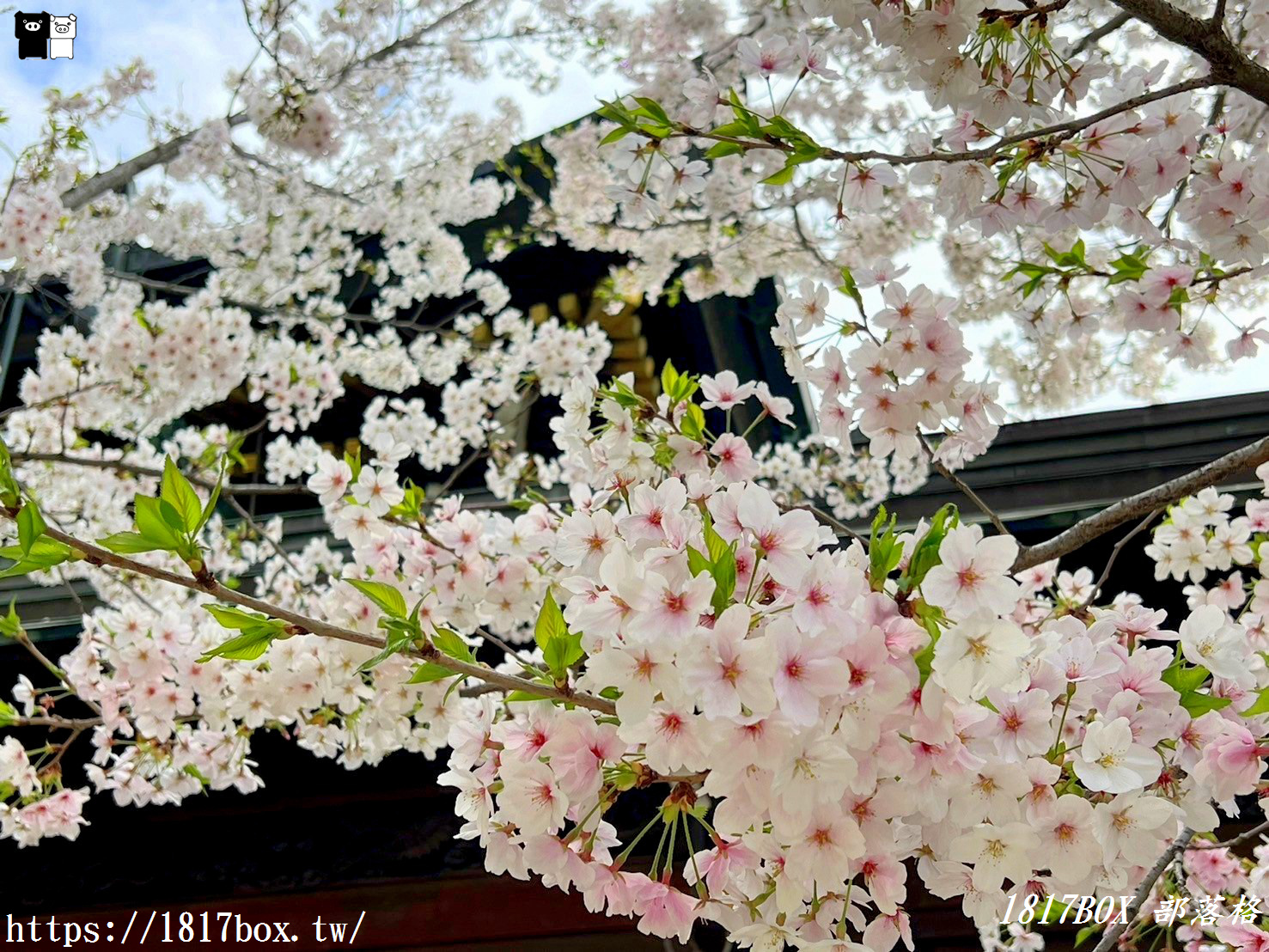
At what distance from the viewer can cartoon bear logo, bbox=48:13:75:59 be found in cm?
364

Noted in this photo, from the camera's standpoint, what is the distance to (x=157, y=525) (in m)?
1.05

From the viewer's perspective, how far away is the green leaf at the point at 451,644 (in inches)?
43.2

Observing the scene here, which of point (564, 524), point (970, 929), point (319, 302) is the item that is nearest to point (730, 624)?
point (564, 524)

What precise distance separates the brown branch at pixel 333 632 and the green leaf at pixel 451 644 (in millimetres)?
23

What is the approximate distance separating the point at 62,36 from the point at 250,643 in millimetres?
3785

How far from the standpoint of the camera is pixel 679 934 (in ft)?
3.96

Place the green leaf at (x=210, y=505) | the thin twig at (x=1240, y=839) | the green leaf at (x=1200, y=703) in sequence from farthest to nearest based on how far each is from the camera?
the thin twig at (x=1240, y=839) → the green leaf at (x=1200, y=703) → the green leaf at (x=210, y=505)

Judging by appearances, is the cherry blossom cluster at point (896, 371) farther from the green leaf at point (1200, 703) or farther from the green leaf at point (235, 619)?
the green leaf at point (235, 619)

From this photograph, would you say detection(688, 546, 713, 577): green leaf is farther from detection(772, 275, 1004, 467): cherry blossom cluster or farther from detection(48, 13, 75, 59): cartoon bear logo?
detection(48, 13, 75, 59): cartoon bear logo

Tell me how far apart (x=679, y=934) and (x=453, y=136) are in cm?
679

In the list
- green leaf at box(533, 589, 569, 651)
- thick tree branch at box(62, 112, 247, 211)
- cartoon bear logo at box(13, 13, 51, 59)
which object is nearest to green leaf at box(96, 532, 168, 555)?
green leaf at box(533, 589, 569, 651)

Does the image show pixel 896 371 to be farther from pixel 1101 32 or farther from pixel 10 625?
pixel 10 625

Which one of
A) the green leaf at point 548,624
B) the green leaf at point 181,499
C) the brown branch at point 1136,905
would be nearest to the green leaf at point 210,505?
the green leaf at point 181,499

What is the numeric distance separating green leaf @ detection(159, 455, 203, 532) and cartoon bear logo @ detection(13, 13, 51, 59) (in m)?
3.52
